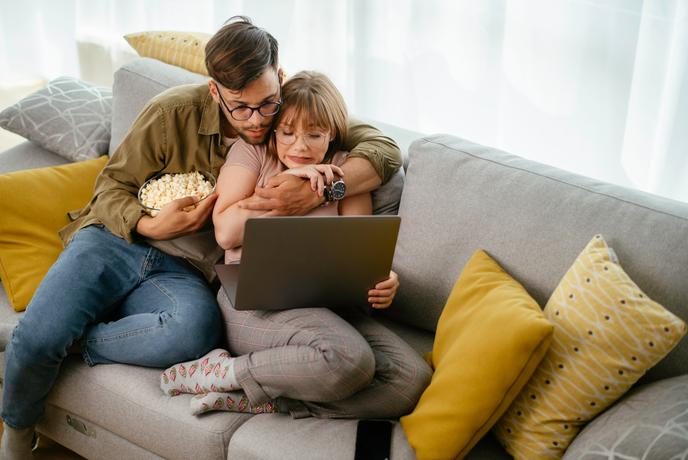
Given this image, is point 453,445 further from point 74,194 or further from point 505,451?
point 74,194

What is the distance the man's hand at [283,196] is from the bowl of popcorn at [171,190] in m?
0.16

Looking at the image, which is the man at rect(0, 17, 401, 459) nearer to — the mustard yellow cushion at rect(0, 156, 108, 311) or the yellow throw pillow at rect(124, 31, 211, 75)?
the mustard yellow cushion at rect(0, 156, 108, 311)

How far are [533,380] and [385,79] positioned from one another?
4.78ft

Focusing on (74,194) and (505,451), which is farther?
(74,194)

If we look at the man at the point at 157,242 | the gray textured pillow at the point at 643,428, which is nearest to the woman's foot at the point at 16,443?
Answer: the man at the point at 157,242

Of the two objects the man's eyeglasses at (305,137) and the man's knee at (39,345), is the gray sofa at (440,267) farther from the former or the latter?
the man's eyeglasses at (305,137)

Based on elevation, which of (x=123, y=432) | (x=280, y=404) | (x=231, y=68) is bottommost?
(x=123, y=432)

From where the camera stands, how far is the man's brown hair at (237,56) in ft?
5.79

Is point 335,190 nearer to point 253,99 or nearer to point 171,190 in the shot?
point 253,99

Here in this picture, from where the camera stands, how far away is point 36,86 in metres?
4.05

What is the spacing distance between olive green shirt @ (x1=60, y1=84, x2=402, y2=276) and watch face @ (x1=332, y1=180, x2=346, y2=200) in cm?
12

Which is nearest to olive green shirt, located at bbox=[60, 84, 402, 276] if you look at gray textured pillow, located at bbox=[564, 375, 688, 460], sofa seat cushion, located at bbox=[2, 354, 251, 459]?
sofa seat cushion, located at bbox=[2, 354, 251, 459]

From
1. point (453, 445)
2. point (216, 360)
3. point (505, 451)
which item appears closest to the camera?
point (453, 445)

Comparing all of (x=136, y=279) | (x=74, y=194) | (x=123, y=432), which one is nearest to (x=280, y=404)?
(x=123, y=432)
